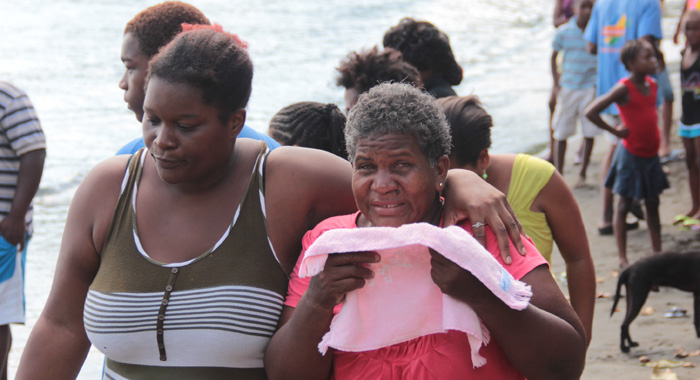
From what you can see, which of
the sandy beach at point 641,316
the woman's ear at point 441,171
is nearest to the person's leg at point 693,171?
the sandy beach at point 641,316

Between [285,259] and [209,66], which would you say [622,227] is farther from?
[209,66]

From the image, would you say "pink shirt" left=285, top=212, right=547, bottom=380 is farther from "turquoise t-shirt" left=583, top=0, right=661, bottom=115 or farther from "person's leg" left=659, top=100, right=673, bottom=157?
"person's leg" left=659, top=100, right=673, bottom=157

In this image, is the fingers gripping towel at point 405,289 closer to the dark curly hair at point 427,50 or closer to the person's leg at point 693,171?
the dark curly hair at point 427,50

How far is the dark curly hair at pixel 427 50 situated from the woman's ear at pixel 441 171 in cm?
283

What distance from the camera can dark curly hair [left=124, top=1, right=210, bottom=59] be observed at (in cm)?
349

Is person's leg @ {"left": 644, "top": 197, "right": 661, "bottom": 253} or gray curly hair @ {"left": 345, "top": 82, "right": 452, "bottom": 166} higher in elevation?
gray curly hair @ {"left": 345, "top": 82, "right": 452, "bottom": 166}

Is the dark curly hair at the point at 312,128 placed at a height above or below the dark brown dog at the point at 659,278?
above

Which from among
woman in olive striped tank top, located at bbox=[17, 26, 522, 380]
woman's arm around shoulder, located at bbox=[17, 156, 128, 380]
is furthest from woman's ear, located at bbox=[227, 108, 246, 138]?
woman's arm around shoulder, located at bbox=[17, 156, 128, 380]

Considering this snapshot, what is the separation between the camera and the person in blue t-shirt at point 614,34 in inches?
332

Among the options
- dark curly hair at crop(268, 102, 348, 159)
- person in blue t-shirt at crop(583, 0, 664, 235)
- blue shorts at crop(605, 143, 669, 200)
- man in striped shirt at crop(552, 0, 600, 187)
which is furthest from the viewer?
man in striped shirt at crop(552, 0, 600, 187)

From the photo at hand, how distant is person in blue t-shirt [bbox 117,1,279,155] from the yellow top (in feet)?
3.66

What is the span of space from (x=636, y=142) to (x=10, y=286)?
16.8 ft

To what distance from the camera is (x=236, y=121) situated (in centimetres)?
277

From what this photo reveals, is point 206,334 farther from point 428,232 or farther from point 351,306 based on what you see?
point 428,232
